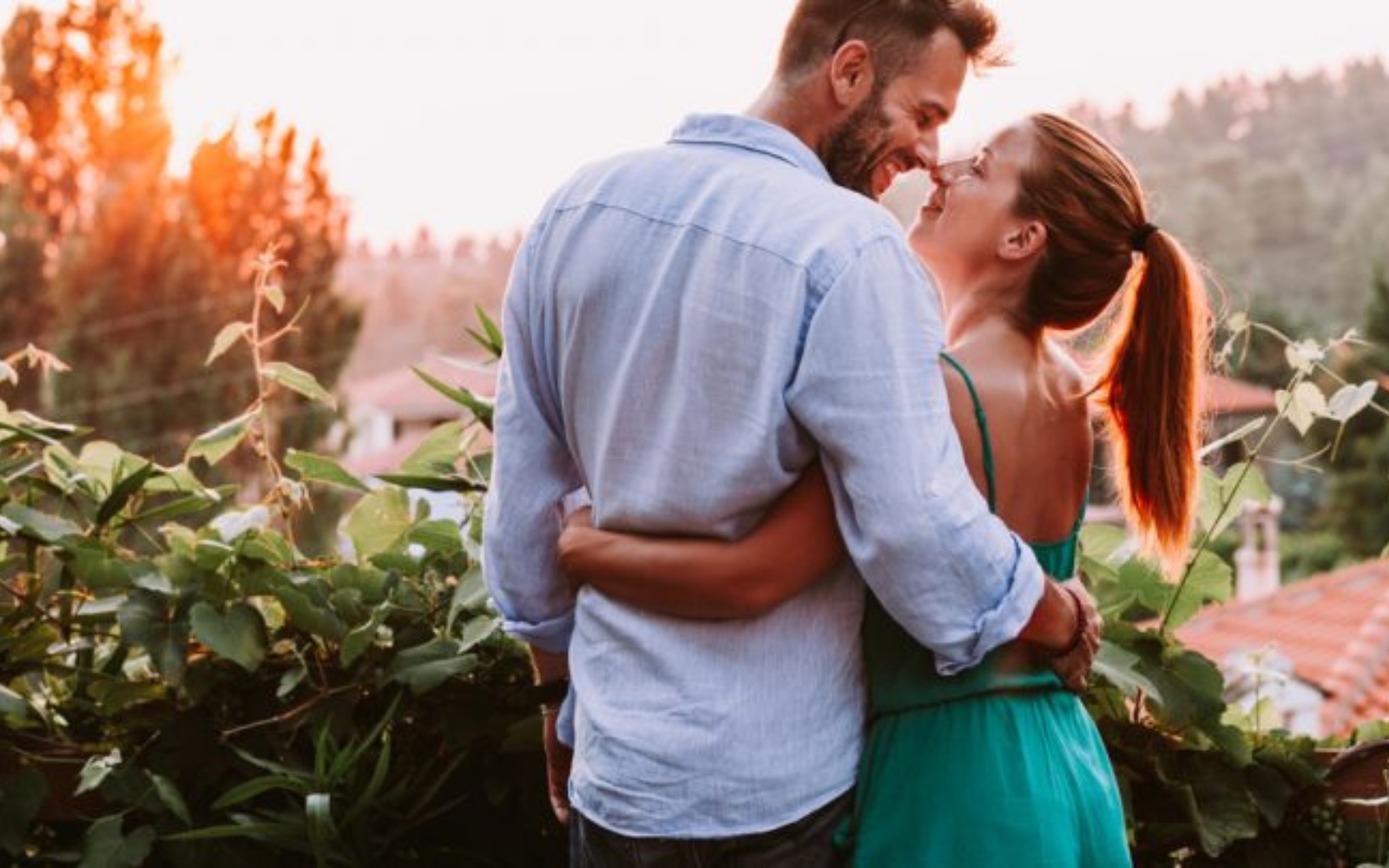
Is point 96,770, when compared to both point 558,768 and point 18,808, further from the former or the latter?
point 558,768

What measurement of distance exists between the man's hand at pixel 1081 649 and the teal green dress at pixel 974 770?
12 millimetres

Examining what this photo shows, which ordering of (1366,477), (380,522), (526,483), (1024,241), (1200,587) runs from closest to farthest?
(526,483) → (1024,241) → (1200,587) → (380,522) → (1366,477)

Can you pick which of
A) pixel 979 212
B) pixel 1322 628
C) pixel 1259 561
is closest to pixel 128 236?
pixel 1322 628

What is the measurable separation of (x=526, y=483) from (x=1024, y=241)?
520 millimetres

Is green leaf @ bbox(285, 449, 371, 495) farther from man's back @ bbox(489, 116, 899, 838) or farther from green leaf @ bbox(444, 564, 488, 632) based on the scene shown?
man's back @ bbox(489, 116, 899, 838)

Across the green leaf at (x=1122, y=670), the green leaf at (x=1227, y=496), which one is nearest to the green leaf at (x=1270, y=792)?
the green leaf at (x=1122, y=670)

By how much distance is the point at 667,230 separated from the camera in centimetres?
132

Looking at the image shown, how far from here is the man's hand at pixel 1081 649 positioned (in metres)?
1.40

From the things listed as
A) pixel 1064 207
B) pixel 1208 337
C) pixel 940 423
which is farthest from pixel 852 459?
pixel 1208 337

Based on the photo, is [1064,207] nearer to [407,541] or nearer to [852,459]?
[852,459]

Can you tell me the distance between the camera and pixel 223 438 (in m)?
1.97

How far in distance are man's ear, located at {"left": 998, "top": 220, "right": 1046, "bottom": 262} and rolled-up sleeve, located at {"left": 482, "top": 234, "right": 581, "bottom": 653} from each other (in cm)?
46

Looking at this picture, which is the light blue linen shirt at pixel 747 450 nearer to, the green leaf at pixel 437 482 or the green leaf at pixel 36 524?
the green leaf at pixel 437 482

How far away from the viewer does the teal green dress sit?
134 cm
